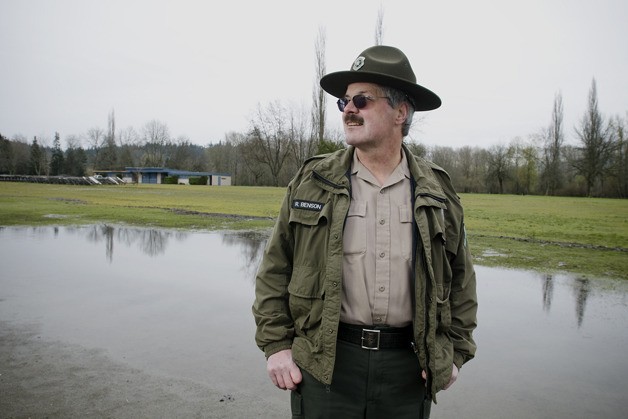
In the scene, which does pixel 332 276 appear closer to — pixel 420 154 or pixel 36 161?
pixel 420 154

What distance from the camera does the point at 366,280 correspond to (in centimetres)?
226

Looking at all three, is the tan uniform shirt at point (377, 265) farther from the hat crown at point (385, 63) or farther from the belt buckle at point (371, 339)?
the hat crown at point (385, 63)

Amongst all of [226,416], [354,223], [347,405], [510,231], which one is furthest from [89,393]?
[510,231]

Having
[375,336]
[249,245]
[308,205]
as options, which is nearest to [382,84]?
[308,205]

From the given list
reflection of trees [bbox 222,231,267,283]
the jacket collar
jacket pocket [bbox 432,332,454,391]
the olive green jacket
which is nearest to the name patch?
the olive green jacket

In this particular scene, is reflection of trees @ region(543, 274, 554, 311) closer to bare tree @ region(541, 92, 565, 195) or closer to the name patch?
the name patch

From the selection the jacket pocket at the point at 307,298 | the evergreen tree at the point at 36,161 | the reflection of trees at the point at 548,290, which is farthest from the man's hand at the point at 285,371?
the evergreen tree at the point at 36,161

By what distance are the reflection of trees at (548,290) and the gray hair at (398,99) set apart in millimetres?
5763

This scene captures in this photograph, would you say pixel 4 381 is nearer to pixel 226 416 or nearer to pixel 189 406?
pixel 189 406

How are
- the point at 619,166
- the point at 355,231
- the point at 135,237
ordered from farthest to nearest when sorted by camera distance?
the point at 619,166
the point at 135,237
the point at 355,231

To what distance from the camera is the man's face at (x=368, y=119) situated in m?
2.45

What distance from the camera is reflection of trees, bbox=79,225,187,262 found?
11.8 m

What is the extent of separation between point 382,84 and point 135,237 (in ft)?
42.0

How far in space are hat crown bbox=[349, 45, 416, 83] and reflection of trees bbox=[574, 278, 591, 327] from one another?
5537 millimetres
